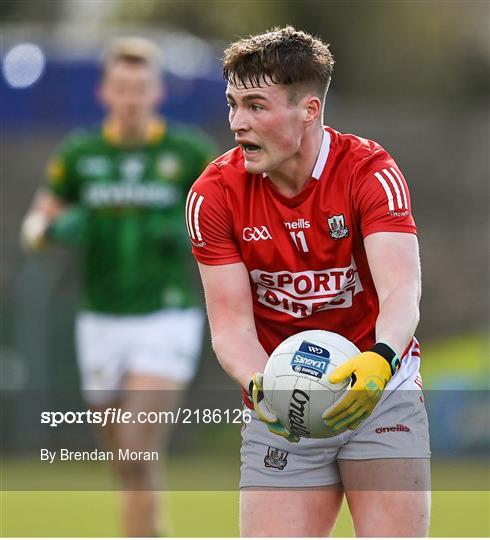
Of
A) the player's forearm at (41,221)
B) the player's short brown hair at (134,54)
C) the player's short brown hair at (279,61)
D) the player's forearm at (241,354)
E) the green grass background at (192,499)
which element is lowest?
the green grass background at (192,499)

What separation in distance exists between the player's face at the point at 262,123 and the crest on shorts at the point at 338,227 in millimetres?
282

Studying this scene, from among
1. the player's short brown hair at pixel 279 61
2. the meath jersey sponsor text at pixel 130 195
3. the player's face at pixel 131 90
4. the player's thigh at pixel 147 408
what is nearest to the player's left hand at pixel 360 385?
the player's short brown hair at pixel 279 61

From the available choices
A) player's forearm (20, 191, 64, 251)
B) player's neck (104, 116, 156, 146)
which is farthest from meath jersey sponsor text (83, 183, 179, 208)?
player's neck (104, 116, 156, 146)

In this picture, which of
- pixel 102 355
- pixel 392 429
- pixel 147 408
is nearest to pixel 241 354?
pixel 392 429

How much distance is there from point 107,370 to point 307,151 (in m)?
3.76

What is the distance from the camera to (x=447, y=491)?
32.8ft

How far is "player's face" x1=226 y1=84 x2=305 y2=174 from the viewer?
4699 mm

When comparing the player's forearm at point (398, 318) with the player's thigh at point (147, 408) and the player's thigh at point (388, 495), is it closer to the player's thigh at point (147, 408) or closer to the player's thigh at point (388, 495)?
the player's thigh at point (388, 495)

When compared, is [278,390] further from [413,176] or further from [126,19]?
[126,19]

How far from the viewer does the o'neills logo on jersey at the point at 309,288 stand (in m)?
4.85

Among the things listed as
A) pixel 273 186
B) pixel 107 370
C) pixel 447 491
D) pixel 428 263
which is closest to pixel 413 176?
pixel 428 263

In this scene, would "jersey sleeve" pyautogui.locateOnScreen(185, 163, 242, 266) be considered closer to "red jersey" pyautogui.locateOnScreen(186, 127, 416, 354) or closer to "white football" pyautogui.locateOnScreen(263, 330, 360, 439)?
"red jersey" pyautogui.locateOnScreen(186, 127, 416, 354)

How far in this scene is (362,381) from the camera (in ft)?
14.4

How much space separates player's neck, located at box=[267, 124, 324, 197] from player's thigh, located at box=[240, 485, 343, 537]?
109 centimetres
